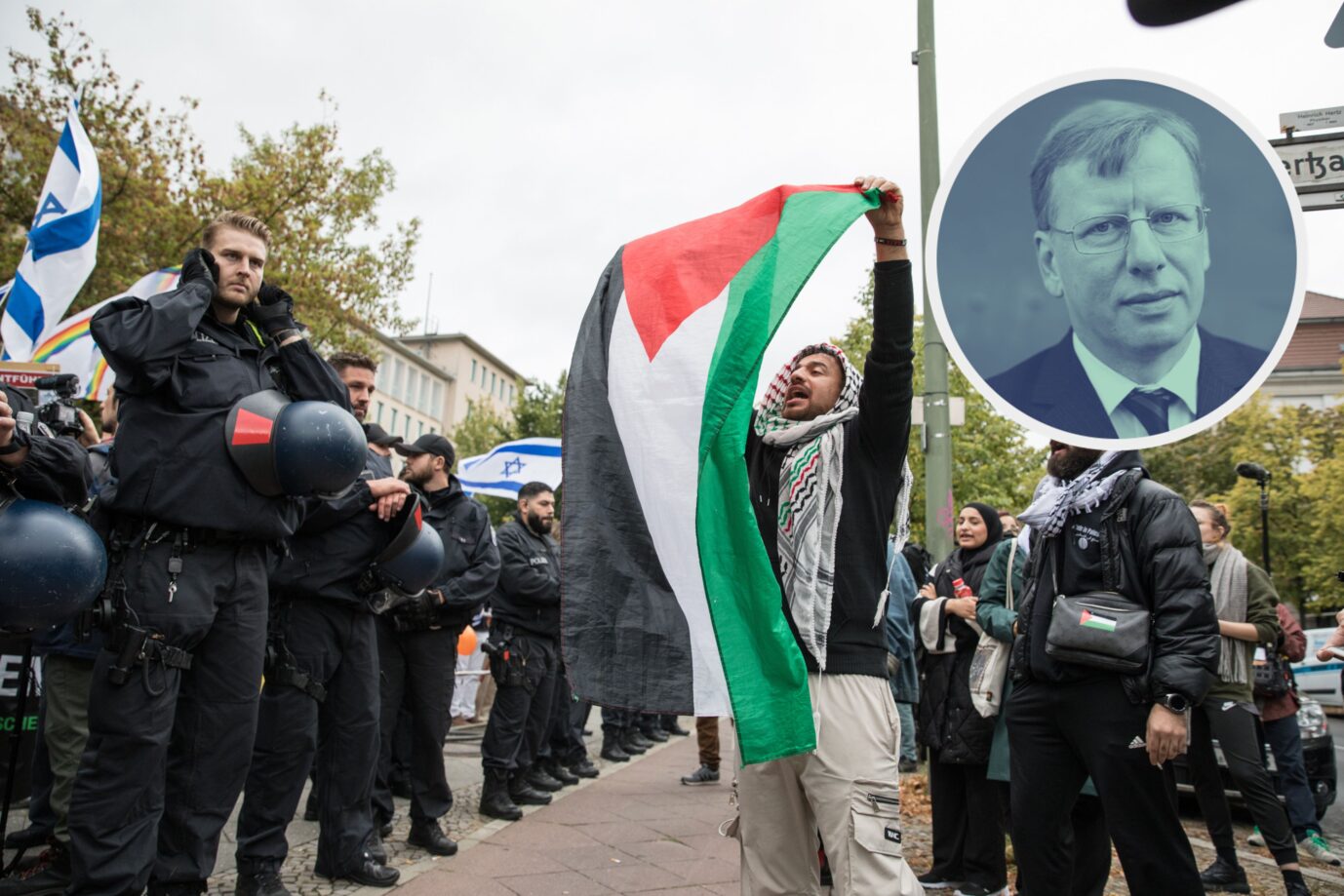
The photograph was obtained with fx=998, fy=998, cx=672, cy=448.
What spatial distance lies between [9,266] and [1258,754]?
→ 15.6m

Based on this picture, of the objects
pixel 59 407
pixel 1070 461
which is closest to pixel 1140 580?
pixel 1070 461

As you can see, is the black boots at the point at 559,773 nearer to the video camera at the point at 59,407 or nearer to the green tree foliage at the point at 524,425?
the video camera at the point at 59,407

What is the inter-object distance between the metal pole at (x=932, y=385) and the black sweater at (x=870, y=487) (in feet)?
17.5

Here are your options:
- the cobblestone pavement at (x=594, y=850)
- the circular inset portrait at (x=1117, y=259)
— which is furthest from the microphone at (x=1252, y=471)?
the circular inset portrait at (x=1117, y=259)

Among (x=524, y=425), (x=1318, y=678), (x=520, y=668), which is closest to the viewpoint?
(x=520, y=668)

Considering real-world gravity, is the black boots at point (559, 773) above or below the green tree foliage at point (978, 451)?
below

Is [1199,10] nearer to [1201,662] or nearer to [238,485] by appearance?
[1201,662]

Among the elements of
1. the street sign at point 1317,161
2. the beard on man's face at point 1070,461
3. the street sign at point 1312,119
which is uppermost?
the street sign at point 1312,119

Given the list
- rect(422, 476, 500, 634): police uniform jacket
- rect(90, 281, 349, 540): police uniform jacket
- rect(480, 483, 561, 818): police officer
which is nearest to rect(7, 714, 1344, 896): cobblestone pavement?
rect(480, 483, 561, 818): police officer

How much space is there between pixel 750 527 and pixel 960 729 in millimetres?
2992

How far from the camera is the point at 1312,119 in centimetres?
429

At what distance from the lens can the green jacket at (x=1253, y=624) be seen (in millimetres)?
5586

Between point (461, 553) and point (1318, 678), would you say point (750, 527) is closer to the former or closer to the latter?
point (461, 553)

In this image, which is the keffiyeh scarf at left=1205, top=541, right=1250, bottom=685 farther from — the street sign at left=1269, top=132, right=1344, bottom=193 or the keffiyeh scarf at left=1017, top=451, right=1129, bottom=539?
the keffiyeh scarf at left=1017, top=451, right=1129, bottom=539
